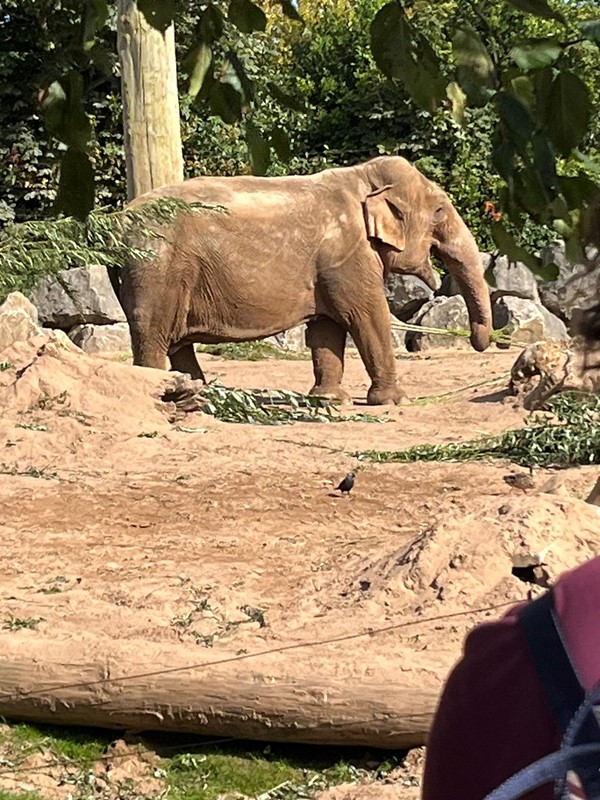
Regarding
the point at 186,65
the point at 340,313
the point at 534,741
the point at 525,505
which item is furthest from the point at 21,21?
the point at 534,741

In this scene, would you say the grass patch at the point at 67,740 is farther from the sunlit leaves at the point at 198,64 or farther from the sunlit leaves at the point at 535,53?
the sunlit leaves at the point at 535,53

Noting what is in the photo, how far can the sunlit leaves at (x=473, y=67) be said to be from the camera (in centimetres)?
164

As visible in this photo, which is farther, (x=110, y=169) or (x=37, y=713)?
(x=110, y=169)

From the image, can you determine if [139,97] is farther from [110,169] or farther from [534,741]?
[534,741]

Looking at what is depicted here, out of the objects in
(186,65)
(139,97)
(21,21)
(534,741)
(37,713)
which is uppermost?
(21,21)

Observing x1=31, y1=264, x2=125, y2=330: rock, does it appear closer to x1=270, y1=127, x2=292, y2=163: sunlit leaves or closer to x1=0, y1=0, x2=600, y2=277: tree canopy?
x1=0, y1=0, x2=600, y2=277: tree canopy

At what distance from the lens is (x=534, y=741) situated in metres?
0.95

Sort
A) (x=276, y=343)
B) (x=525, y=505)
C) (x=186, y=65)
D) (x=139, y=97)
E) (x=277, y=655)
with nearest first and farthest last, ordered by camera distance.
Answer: (x=186, y=65) → (x=277, y=655) → (x=525, y=505) → (x=139, y=97) → (x=276, y=343)

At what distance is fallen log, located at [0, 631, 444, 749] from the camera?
3908mm

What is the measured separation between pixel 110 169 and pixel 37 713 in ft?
58.1

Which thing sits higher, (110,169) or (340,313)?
(110,169)

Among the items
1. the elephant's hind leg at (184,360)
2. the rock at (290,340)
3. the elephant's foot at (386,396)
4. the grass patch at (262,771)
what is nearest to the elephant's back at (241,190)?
the elephant's hind leg at (184,360)

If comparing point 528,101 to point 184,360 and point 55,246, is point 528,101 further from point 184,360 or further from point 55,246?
point 184,360

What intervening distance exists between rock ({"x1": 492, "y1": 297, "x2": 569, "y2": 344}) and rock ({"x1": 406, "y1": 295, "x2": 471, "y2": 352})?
468 millimetres
